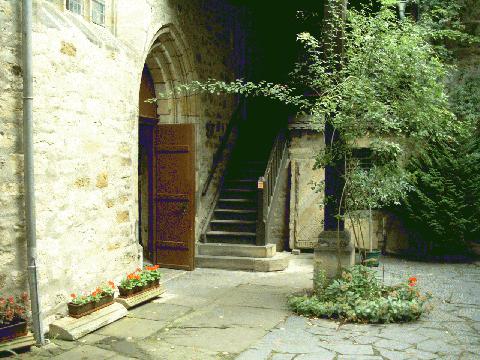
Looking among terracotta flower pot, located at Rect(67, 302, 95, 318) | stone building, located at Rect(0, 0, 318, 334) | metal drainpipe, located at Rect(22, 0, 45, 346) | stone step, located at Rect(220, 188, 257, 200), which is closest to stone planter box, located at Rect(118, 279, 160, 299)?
stone building, located at Rect(0, 0, 318, 334)

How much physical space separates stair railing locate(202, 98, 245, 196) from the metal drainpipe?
15.6 ft

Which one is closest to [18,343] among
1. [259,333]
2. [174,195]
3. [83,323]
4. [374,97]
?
[83,323]

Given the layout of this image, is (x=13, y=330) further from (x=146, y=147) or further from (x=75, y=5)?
(x=146, y=147)

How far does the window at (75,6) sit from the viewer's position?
565 cm

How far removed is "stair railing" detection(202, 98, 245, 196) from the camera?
9289 mm

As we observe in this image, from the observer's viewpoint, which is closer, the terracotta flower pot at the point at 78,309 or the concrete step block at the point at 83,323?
the concrete step block at the point at 83,323

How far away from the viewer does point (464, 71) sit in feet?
32.0

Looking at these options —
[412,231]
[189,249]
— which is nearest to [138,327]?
[189,249]

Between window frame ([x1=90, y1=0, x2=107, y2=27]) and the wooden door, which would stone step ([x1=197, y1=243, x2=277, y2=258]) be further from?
window frame ([x1=90, y1=0, x2=107, y2=27])

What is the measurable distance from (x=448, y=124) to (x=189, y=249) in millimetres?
4178

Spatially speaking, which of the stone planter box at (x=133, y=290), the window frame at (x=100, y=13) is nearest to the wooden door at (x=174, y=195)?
the stone planter box at (x=133, y=290)

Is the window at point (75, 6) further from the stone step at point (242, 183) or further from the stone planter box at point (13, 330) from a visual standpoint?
the stone step at point (242, 183)

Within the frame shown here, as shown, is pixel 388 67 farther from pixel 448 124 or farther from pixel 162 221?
pixel 162 221

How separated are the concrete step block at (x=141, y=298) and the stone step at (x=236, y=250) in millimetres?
2177
